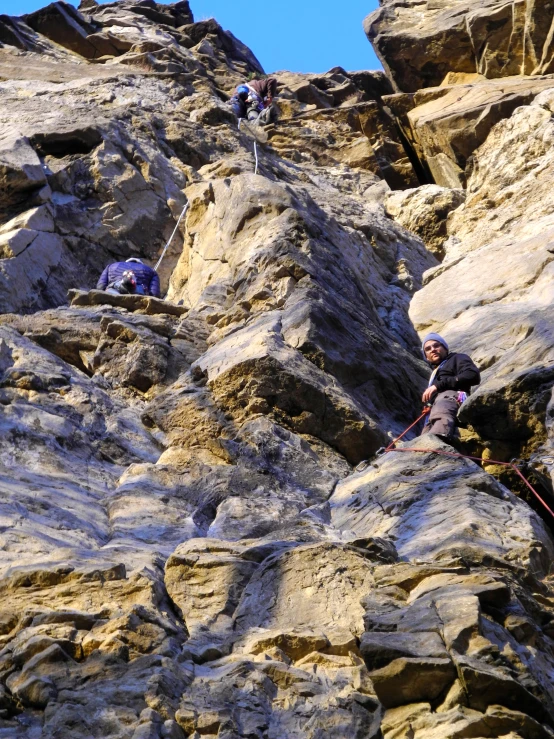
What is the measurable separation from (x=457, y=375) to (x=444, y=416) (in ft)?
1.72

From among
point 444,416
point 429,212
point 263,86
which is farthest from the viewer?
point 263,86

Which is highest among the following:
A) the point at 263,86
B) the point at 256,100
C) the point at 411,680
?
the point at 263,86

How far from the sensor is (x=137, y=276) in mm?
11250

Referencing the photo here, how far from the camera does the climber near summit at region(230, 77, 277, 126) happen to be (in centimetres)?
1897

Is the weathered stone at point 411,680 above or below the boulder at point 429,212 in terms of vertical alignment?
below

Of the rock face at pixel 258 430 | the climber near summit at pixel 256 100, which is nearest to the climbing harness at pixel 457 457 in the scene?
the rock face at pixel 258 430

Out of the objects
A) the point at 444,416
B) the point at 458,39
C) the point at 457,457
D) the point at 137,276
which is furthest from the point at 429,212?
the point at 457,457

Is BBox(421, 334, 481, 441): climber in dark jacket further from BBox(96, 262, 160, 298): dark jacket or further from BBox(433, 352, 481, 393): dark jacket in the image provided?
BBox(96, 262, 160, 298): dark jacket

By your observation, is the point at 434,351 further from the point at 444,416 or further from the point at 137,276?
the point at 137,276

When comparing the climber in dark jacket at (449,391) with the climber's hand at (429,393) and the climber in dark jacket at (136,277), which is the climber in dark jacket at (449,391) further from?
the climber in dark jacket at (136,277)

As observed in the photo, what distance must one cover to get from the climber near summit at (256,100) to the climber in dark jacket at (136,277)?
831 centimetres

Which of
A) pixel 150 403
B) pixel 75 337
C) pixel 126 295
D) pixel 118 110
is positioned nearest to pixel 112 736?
pixel 150 403

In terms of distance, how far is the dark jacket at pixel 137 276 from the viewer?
1119 cm

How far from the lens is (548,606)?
15.7ft
